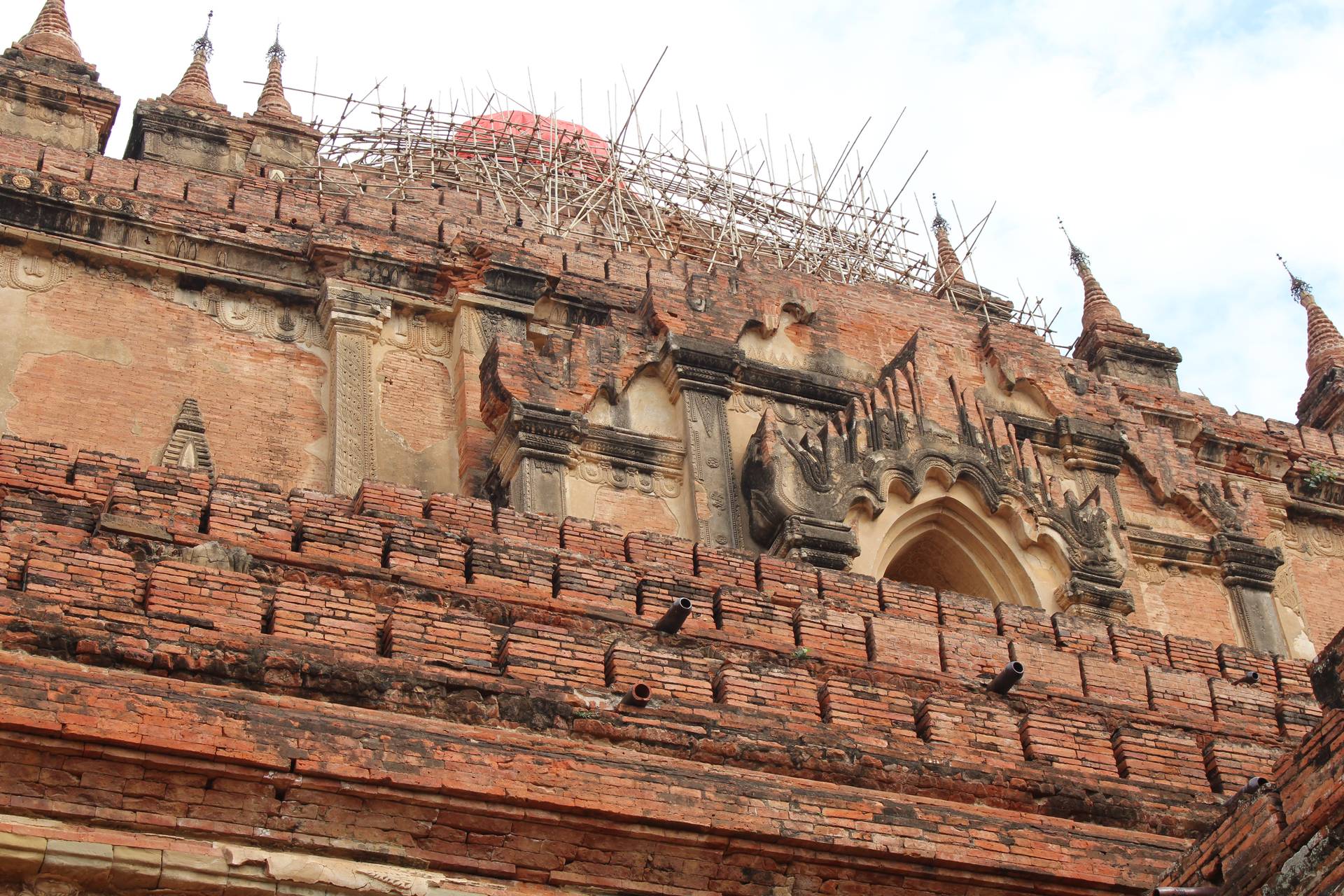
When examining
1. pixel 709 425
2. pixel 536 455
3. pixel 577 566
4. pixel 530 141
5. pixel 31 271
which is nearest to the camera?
pixel 577 566

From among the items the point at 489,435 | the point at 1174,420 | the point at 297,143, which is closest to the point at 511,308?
the point at 489,435

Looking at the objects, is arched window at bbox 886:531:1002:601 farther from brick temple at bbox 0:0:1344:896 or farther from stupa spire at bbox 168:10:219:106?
stupa spire at bbox 168:10:219:106

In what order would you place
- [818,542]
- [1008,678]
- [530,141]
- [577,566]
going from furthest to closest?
[530,141]
[818,542]
[1008,678]
[577,566]

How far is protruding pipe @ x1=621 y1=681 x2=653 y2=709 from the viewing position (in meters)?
12.3

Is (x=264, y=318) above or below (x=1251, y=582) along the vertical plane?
above

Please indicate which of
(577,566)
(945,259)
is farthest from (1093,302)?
(577,566)

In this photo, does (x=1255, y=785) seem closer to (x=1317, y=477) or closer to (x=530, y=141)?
(x=1317, y=477)

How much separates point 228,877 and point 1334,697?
5.91 m

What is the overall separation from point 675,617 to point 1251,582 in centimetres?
1011

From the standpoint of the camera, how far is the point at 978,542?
20.1 m

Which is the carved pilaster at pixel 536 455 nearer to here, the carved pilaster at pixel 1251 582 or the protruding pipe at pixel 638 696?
the protruding pipe at pixel 638 696

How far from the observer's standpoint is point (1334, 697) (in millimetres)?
11047

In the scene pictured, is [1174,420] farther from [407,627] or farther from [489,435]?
[407,627]

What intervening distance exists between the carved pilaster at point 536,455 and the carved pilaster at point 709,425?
4.08 ft
